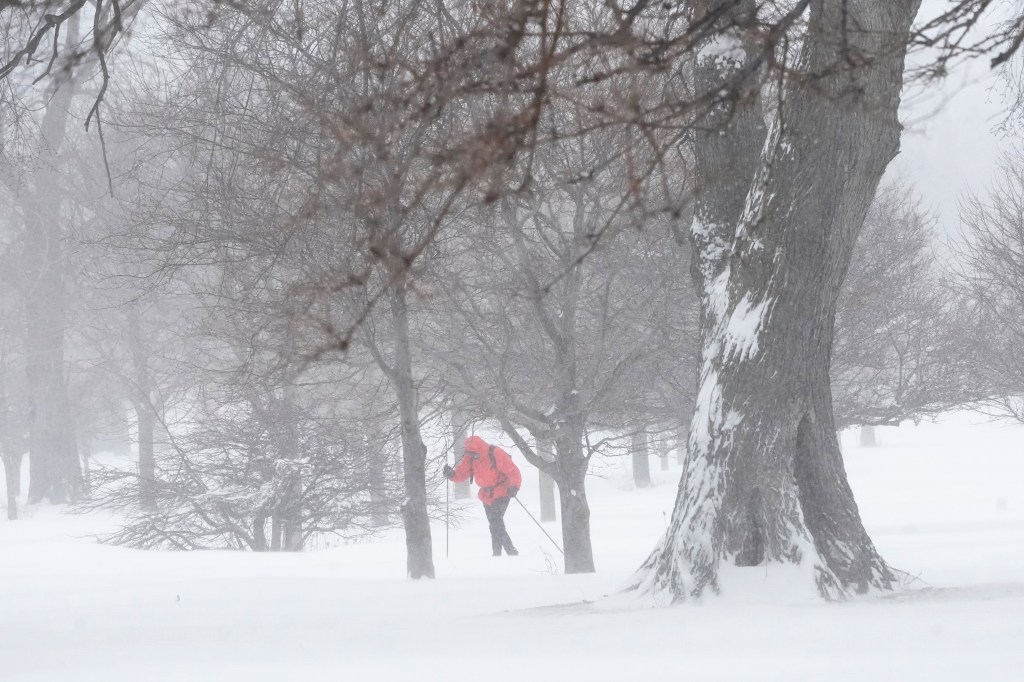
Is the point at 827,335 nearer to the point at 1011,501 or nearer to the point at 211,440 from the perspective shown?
the point at 211,440

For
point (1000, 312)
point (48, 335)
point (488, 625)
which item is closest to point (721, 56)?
point (488, 625)

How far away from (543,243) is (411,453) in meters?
2.70

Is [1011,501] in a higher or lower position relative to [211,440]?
Answer: lower

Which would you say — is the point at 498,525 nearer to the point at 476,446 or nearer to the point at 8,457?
→ the point at 476,446

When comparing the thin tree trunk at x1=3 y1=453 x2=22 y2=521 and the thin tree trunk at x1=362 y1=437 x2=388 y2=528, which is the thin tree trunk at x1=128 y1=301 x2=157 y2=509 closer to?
the thin tree trunk at x1=362 y1=437 x2=388 y2=528

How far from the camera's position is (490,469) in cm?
1536

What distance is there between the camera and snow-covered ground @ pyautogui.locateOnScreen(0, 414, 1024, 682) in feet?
15.9

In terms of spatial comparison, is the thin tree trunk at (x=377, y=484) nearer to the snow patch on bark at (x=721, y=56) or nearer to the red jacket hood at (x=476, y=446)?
the red jacket hood at (x=476, y=446)

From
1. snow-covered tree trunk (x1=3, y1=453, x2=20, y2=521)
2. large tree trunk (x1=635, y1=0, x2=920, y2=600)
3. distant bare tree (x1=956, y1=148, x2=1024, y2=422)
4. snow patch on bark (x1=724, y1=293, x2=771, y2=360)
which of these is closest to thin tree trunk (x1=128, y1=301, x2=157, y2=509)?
snow-covered tree trunk (x1=3, y1=453, x2=20, y2=521)

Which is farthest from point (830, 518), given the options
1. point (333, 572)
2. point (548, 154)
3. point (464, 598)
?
point (333, 572)

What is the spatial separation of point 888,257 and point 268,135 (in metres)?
11.2

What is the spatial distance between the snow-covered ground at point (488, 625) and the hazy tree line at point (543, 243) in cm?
89

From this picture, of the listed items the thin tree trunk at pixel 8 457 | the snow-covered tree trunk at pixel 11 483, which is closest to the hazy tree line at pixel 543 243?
the snow-covered tree trunk at pixel 11 483

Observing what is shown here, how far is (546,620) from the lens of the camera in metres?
6.38
